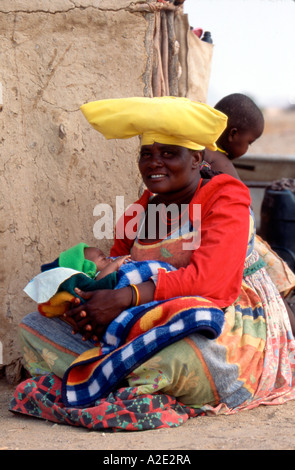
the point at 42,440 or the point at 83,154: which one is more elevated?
the point at 83,154

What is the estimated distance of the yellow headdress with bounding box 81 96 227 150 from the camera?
285 cm

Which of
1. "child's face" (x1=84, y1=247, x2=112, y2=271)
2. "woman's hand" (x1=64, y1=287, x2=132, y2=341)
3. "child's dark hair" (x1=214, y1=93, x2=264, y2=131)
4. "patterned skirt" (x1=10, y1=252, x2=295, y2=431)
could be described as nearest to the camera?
"patterned skirt" (x1=10, y1=252, x2=295, y2=431)

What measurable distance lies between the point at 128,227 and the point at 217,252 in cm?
70

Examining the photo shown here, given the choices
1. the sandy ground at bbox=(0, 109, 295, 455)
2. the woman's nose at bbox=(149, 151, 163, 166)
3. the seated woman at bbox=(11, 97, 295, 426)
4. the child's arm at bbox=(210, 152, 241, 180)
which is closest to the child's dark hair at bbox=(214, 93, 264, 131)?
the child's arm at bbox=(210, 152, 241, 180)

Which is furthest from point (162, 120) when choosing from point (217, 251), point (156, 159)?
point (217, 251)

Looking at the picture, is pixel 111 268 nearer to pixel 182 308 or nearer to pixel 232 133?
pixel 182 308

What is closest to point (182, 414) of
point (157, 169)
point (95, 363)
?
point (95, 363)

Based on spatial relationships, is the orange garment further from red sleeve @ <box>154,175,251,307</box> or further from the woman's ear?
the woman's ear

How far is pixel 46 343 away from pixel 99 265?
0.44 meters

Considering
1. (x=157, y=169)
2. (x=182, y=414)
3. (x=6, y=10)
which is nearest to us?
(x=182, y=414)

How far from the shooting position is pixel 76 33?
143 inches

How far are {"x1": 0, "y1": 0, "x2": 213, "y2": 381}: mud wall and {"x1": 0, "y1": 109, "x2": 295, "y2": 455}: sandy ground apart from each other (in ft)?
3.20

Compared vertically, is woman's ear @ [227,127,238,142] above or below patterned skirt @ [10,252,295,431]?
above
